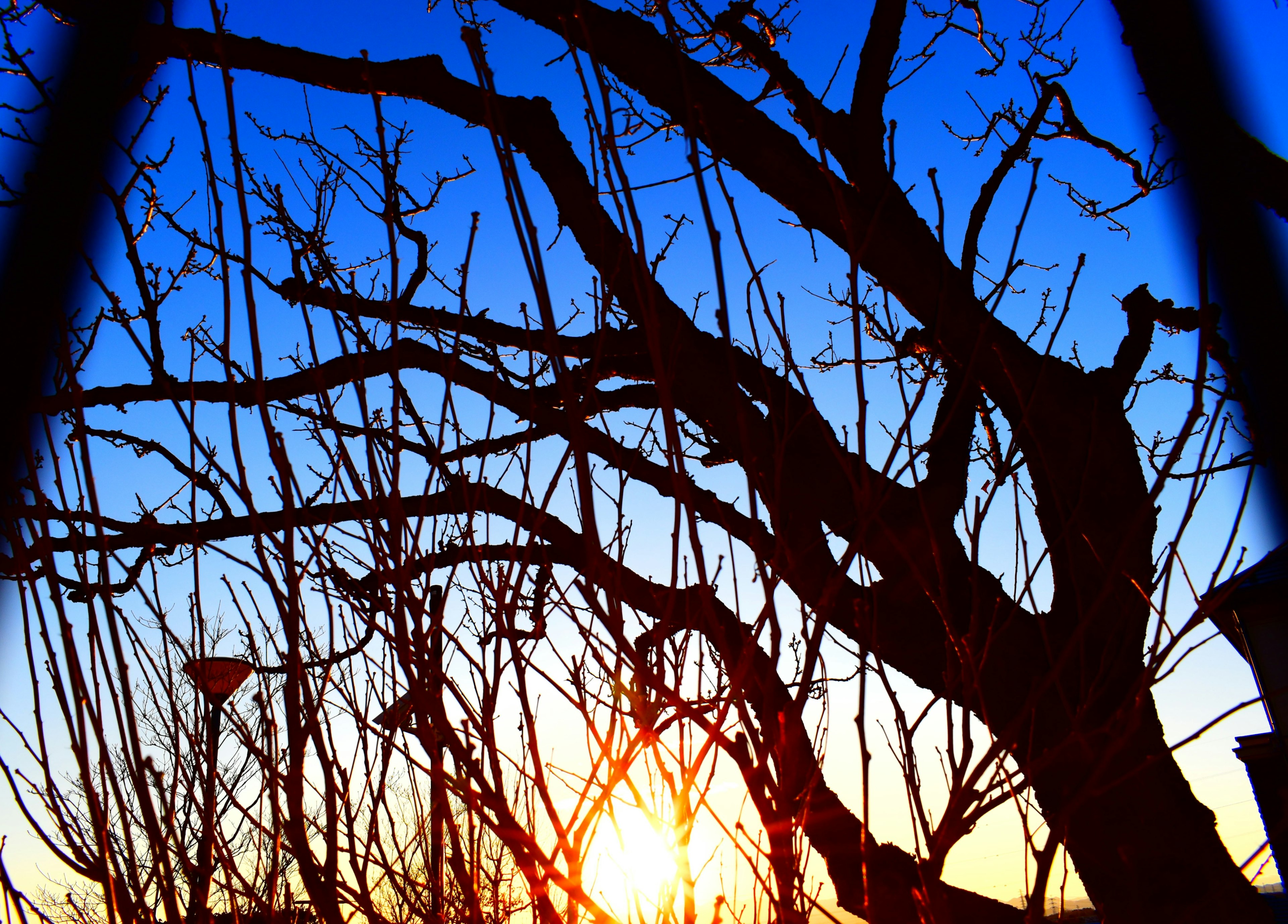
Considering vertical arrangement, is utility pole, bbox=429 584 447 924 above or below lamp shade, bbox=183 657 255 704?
below

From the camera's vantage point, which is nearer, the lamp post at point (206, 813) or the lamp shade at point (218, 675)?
the lamp post at point (206, 813)

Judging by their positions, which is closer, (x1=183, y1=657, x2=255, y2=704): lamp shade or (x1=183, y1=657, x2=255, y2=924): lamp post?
(x1=183, y1=657, x2=255, y2=924): lamp post

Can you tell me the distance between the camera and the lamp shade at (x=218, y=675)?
3.97 feet

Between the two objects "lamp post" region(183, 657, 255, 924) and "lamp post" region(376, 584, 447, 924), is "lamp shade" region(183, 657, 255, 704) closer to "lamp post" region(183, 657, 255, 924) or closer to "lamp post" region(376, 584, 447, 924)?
"lamp post" region(183, 657, 255, 924)

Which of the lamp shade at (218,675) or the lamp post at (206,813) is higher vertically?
the lamp shade at (218,675)

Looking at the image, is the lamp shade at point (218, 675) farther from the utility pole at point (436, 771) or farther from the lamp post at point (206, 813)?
the utility pole at point (436, 771)

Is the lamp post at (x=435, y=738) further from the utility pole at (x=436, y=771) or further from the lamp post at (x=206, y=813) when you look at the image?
the lamp post at (x=206, y=813)

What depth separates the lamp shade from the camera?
121cm

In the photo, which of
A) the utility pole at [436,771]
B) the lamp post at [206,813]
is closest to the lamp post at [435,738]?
the utility pole at [436,771]

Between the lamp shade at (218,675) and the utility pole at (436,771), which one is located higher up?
the lamp shade at (218,675)

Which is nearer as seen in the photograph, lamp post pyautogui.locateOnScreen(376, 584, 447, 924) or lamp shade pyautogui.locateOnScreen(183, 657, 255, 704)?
lamp post pyautogui.locateOnScreen(376, 584, 447, 924)

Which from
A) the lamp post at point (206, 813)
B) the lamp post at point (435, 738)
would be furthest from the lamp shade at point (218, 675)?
the lamp post at point (435, 738)

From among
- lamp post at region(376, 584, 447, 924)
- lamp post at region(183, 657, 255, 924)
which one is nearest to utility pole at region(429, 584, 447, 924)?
lamp post at region(376, 584, 447, 924)

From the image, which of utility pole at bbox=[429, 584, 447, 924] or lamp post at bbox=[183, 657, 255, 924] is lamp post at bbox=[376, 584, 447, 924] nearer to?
utility pole at bbox=[429, 584, 447, 924]
